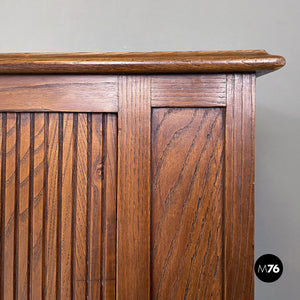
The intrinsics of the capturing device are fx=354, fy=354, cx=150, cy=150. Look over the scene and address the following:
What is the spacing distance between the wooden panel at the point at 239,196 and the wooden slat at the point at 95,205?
21 cm

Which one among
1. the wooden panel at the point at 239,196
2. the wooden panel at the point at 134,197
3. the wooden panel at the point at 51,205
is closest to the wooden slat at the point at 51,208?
the wooden panel at the point at 51,205

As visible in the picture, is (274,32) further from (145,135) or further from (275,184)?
(145,135)

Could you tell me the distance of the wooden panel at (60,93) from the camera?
59 cm

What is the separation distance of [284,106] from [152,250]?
77 centimetres

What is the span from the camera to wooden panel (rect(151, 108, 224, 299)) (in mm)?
590

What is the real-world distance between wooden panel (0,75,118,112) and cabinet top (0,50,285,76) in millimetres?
18

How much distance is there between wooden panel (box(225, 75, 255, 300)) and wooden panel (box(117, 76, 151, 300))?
132 mm

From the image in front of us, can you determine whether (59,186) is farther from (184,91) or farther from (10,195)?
(184,91)

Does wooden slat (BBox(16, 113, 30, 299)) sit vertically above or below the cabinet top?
below

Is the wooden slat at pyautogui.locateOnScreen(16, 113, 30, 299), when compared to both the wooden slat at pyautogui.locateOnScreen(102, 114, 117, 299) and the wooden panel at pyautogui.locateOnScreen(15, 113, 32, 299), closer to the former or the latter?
the wooden panel at pyautogui.locateOnScreen(15, 113, 32, 299)

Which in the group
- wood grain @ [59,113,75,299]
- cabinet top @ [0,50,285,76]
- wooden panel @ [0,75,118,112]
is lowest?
wood grain @ [59,113,75,299]

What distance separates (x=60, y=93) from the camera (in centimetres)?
59

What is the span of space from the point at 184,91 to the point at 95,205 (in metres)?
0.24

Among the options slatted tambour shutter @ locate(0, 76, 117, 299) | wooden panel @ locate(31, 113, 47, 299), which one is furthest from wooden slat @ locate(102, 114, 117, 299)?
wooden panel @ locate(31, 113, 47, 299)
